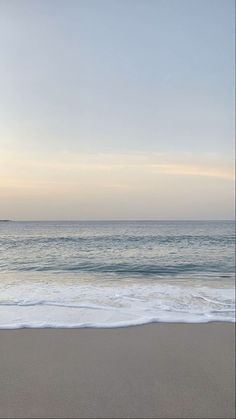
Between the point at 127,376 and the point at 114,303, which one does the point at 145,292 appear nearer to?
the point at 114,303

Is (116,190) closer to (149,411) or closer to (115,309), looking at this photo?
(115,309)

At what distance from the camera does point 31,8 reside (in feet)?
6.45

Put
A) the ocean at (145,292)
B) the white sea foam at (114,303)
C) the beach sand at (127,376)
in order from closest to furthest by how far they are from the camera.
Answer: the beach sand at (127,376) < the ocean at (145,292) < the white sea foam at (114,303)

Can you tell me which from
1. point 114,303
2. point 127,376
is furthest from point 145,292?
point 127,376

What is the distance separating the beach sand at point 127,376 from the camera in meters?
1.29

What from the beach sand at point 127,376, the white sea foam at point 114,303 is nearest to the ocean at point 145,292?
the white sea foam at point 114,303

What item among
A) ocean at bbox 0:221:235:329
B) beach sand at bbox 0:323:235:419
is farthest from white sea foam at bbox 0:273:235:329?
beach sand at bbox 0:323:235:419

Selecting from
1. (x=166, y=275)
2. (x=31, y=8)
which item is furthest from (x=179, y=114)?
(x=166, y=275)

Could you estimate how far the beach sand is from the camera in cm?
129

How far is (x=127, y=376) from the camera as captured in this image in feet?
4.94

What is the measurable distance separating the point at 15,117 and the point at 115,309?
139cm

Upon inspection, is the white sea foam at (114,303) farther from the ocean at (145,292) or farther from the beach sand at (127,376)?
the beach sand at (127,376)

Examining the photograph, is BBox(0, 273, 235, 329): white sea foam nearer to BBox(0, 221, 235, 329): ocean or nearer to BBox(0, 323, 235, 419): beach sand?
BBox(0, 221, 235, 329): ocean

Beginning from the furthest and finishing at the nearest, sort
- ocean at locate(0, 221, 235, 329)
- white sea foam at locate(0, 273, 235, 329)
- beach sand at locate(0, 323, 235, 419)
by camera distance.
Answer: white sea foam at locate(0, 273, 235, 329) < ocean at locate(0, 221, 235, 329) < beach sand at locate(0, 323, 235, 419)
